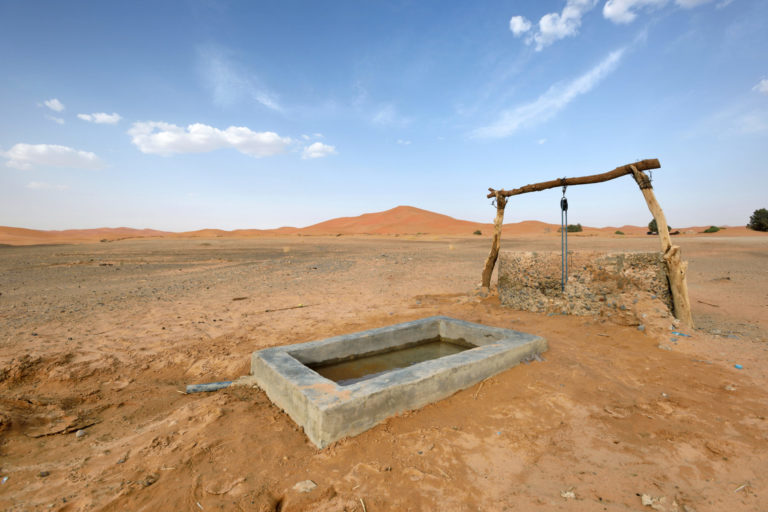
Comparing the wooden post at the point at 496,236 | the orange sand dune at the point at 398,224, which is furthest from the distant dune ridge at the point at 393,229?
the wooden post at the point at 496,236

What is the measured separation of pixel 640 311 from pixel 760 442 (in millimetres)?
2606

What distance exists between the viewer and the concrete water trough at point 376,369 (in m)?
2.46

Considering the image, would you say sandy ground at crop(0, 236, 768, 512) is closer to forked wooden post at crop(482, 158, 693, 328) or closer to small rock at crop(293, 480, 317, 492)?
small rock at crop(293, 480, 317, 492)

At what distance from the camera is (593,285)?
517cm

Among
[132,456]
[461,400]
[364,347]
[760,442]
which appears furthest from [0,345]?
[760,442]

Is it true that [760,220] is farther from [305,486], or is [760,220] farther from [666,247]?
[305,486]

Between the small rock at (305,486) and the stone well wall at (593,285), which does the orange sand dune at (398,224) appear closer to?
the stone well wall at (593,285)

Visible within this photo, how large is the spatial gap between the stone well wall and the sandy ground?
10.6 inches

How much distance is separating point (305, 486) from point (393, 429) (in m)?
0.71

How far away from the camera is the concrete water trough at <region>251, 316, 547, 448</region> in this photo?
2457 mm

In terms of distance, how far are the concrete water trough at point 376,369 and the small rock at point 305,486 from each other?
1.03 ft

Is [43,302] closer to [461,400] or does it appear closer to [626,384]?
[461,400]

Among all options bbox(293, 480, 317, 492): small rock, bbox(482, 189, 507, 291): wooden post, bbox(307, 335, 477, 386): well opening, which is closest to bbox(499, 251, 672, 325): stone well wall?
bbox(482, 189, 507, 291): wooden post

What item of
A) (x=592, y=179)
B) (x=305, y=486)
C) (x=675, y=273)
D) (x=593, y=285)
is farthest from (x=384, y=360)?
(x=592, y=179)
